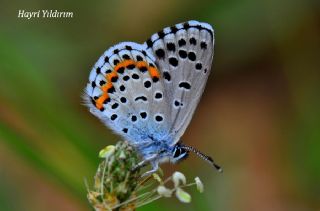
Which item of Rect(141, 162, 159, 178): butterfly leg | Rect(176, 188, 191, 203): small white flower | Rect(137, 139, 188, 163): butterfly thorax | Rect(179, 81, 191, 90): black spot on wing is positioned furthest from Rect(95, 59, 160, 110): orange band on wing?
Rect(176, 188, 191, 203): small white flower

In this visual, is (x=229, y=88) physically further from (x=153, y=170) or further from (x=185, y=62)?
(x=153, y=170)

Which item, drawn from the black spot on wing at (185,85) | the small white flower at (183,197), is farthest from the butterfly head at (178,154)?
the small white flower at (183,197)

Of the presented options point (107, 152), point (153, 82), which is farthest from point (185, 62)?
point (107, 152)

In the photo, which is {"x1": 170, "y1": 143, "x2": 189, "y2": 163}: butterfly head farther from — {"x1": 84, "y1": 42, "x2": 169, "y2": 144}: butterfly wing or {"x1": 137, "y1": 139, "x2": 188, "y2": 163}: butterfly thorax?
{"x1": 84, "y1": 42, "x2": 169, "y2": 144}: butterfly wing

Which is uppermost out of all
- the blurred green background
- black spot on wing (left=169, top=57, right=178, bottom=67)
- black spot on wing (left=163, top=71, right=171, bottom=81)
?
black spot on wing (left=169, top=57, right=178, bottom=67)

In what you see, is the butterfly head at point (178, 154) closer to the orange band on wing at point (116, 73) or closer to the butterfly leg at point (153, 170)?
the butterfly leg at point (153, 170)

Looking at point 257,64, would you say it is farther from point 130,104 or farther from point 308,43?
point 130,104

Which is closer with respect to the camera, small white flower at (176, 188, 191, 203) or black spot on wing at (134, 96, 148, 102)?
small white flower at (176, 188, 191, 203)
